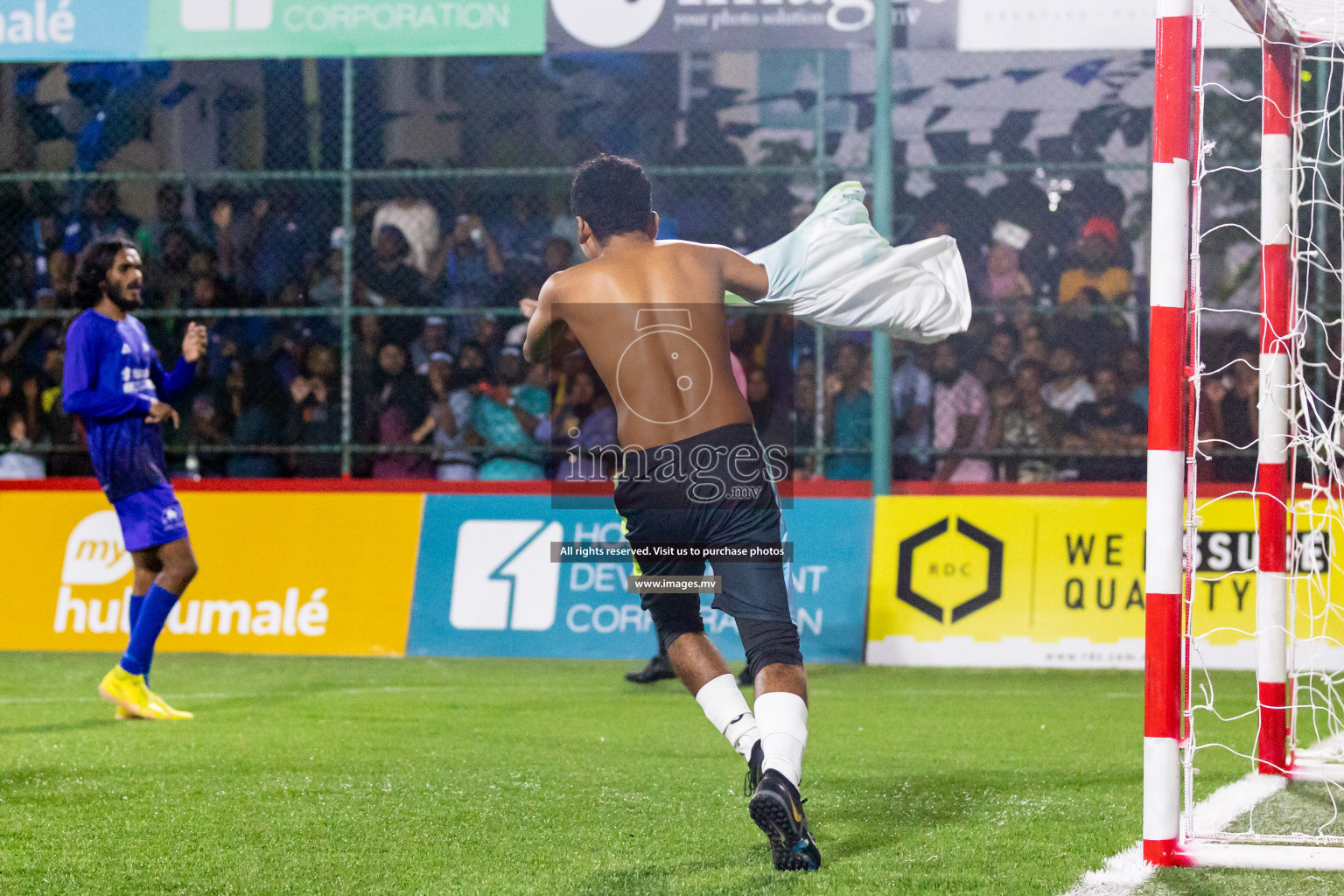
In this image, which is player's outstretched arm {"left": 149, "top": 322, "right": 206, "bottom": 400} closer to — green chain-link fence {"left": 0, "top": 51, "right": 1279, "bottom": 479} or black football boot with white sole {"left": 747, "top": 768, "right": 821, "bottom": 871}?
green chain-link fence {"left": 0, "top": 51, "right": 1279, "bottom": 479}

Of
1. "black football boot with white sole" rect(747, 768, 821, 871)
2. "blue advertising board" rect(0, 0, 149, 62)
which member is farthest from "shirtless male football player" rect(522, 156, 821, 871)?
"blue advertising board" rect(0, 0, 149, 62)

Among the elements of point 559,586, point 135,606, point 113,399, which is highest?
point 113,399

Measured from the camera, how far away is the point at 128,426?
24.4 feet

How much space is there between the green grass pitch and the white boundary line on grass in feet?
0.21

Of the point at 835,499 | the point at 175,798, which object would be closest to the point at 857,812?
the point at 175,798

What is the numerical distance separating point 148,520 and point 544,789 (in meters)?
2.97

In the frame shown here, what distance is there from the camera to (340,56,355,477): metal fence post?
11836mm

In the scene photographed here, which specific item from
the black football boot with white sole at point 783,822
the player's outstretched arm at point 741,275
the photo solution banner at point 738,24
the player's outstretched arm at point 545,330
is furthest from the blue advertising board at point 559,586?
the black football boot with white sole at point 783,822

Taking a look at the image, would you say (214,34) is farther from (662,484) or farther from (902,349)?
(662,484)

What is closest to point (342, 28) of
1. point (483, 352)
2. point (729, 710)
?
point (483, 352)

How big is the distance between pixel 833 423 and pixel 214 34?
5319mm

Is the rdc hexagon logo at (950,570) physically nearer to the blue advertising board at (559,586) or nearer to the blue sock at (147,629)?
the blue advertising board at (559,586)

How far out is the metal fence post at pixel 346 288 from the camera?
11836 mm

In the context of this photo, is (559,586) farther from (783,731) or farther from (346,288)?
(783,731)
